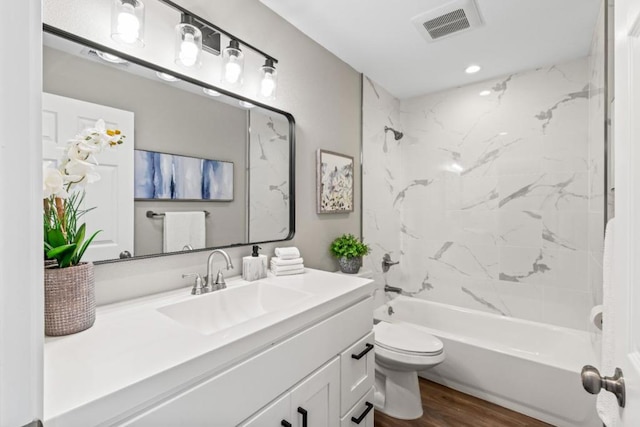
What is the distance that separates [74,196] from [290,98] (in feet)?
4.06

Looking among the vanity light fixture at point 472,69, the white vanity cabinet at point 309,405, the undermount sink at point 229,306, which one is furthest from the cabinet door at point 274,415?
the vanity light fixture at point 472,69

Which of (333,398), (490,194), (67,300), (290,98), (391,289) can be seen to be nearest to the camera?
(67,300)

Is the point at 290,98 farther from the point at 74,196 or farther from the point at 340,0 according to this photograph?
the point at 74,196

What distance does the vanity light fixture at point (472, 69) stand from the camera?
2.40 metres

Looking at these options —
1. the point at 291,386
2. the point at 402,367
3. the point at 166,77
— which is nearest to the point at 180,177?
the point at 166,77

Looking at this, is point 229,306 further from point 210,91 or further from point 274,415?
point 210,91

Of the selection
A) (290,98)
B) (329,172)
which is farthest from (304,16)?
(329,172)

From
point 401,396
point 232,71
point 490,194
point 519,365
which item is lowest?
point 401,396

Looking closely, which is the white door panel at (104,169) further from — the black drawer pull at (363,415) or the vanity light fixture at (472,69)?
the vanity light fixture at (472,69)

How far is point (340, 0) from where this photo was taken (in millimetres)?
1666

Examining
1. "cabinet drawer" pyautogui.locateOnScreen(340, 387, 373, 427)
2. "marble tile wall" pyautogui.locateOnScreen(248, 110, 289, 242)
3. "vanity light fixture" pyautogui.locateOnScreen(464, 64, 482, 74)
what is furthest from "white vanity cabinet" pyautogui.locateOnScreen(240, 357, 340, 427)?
"vanity light fixture" pyautogui.locateOnScreen(464, 64, 482, 74)

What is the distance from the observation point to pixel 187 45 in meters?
1.27

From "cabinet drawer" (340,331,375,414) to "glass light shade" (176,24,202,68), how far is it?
4.57ft

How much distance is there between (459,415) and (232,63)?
2.47 metres
